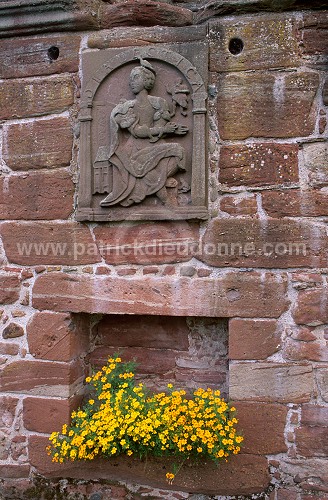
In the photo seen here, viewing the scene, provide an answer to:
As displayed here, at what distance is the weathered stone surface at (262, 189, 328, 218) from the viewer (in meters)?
2.79

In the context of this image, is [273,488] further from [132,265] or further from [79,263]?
[79,263]

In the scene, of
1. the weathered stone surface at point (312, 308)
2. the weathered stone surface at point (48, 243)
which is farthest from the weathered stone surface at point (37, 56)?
the weathered stone surface at point (312, 308)

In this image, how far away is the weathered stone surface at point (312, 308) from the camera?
2.78 meters

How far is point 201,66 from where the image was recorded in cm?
290

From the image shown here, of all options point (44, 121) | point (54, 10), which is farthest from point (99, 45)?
point (44, 121)

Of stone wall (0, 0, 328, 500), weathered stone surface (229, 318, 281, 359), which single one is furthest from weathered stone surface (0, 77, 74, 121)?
weathered stone surface (229, 318, 281, 359)

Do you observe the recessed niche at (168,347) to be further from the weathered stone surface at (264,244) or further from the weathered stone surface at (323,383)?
the weathered stone surface at (323,383)

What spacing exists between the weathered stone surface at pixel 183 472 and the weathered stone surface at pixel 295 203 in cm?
160

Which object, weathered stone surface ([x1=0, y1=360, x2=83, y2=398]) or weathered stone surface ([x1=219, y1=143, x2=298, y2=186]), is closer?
weathered stone surface ([x1=219, y1=143, x2=298, y2=186])

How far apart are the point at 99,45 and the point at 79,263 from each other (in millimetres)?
1548

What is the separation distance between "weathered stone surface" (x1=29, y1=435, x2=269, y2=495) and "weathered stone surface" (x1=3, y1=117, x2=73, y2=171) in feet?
6.45

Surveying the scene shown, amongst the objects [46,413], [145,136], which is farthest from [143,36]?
[46,413]

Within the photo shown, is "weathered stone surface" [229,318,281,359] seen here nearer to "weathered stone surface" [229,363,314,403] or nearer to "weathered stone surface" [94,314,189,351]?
"weathered stone surface" [229,363,314,403]

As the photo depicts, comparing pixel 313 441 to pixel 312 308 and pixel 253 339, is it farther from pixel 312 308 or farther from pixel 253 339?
pixel 312 308
